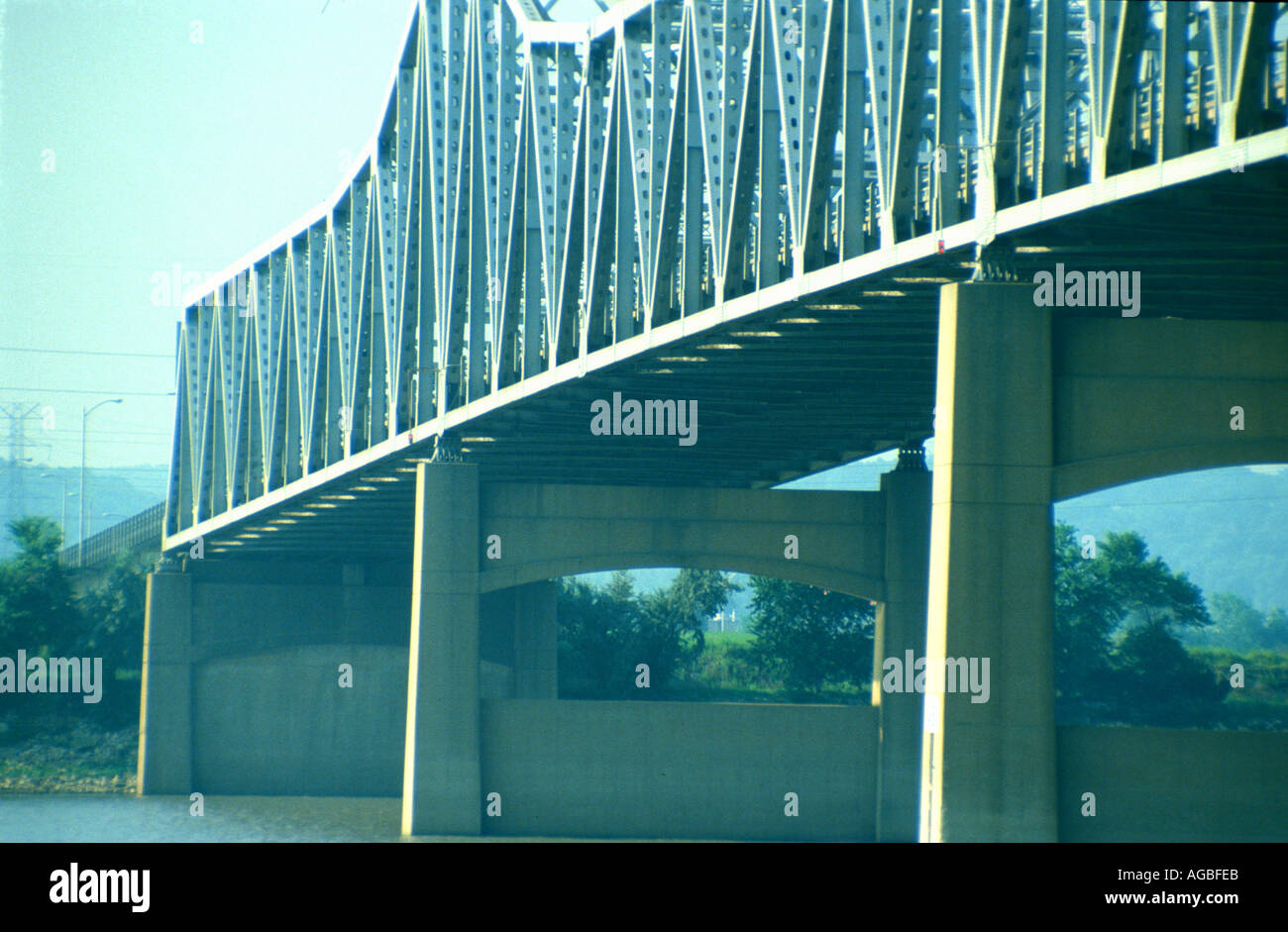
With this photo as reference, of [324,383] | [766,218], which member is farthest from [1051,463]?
[324,383]

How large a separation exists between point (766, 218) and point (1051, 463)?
23.4 ft

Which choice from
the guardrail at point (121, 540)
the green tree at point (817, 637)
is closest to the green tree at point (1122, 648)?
the green tree at point (817, 637)

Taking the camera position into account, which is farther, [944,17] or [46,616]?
[46,616]

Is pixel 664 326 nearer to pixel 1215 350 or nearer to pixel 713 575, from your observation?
pixel 1215 350

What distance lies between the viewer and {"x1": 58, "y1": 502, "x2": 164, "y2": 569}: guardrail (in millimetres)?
81562

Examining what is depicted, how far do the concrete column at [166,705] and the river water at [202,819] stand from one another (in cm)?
69

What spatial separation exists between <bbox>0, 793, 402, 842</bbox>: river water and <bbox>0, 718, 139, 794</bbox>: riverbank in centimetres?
617

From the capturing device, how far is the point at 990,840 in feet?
85.4

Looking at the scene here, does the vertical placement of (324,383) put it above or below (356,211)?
below

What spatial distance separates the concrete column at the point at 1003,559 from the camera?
2641 cm

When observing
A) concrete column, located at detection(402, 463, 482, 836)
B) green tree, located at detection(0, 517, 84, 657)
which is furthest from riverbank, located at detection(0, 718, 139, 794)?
concrete column, located at detection(402, 463, 482, 836)

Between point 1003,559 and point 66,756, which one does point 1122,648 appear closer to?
point 66,756

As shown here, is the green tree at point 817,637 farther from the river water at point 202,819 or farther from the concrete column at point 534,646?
the river water at point 202,819

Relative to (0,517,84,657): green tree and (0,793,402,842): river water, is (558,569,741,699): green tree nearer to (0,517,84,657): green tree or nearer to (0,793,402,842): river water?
(0,517,84,657): green tree
